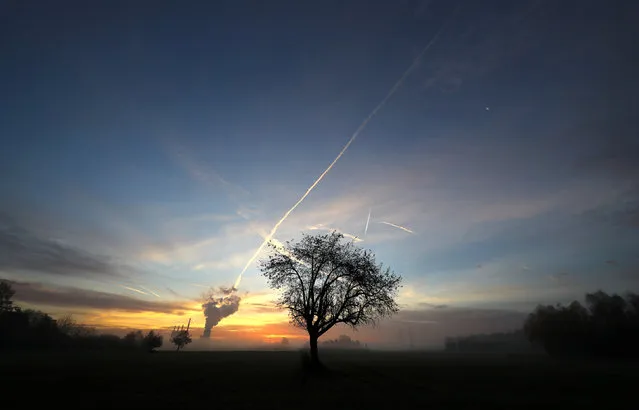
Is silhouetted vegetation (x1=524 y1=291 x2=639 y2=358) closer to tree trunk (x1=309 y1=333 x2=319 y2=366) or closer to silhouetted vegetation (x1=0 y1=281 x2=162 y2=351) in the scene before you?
tree trunk (x1=309 y1=333 x2=319 y2=366)

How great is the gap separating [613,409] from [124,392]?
126 ft

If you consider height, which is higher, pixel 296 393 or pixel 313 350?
pixel 313 350

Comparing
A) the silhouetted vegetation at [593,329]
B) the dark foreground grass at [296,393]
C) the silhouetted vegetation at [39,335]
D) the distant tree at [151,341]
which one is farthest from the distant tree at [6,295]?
the silhouetted vegetation at [593,329]

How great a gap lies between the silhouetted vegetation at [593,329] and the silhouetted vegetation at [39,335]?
162998 mm

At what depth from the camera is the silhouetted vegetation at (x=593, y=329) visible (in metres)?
107

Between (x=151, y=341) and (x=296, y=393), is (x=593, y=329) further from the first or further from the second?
(x=151, y=341)

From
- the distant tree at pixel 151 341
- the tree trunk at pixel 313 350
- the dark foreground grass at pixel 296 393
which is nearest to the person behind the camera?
the dark foreground grass at pixel 296 393

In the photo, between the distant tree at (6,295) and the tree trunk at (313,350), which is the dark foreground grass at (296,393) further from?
the distant tree at (6,295)

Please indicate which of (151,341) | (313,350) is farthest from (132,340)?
(313,350)

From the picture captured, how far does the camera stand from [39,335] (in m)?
106

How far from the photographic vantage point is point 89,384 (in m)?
28.5

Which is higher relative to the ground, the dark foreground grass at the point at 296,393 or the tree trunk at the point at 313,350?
the tree trunk at the point at 313,350

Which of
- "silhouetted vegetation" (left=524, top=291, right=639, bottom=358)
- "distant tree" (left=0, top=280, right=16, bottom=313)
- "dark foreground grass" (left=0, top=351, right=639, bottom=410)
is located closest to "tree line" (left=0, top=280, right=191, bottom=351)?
"distant tree" (left=0, top=280, right=16, bottom=313)

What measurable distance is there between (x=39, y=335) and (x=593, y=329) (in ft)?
647
